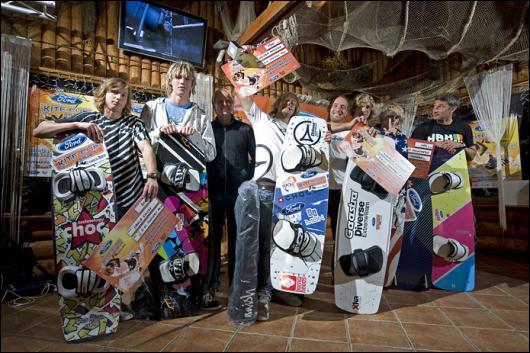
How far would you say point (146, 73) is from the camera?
3.73 meters

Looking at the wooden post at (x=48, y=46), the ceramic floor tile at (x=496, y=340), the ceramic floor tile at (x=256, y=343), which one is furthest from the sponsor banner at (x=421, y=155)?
the wooden post at (x=48, y=46)

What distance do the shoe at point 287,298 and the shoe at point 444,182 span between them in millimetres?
1403

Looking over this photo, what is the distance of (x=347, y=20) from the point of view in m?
1.94

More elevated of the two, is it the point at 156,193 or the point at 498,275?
the point at 156,193

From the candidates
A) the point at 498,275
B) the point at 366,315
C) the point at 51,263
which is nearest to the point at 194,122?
the point at 366,315

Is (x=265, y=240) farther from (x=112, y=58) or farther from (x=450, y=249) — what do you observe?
(x=112, y=58)

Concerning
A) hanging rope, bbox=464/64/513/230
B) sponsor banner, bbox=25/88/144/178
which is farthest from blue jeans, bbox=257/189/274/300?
hanging rope, bbox=464/64/513/230

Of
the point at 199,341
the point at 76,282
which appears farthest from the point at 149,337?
the point at 76,282

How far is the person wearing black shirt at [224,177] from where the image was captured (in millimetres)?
2059

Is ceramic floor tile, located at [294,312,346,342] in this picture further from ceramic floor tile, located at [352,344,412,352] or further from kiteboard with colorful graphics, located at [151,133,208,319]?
kiteboard with colorful graphics, located at [151,133,208,319]

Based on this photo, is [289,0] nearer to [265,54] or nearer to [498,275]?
[265,54]

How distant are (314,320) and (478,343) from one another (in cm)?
79

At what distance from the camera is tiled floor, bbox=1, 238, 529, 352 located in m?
1.46

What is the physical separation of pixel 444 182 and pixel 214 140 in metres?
1.84
